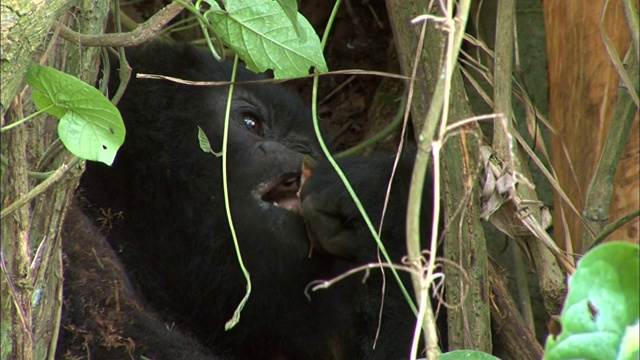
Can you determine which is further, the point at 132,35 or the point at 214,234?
the point at 214,234

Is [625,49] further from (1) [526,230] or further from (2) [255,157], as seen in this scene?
(2) [255,157]

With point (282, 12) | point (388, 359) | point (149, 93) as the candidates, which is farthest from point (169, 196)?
point (282, 12)

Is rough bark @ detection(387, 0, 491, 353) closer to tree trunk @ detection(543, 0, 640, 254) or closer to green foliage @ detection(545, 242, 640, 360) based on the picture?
tree trunk @ detection(543, 0, 640, 254)

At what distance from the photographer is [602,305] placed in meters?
1.01

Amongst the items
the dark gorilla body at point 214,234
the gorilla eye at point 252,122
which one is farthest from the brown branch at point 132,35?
the gorilla eye at point 252,122

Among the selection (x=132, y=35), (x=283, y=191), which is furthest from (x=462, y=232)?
(x=283, y=191)

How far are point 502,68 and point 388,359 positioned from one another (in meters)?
0.79

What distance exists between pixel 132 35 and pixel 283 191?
1.11 m

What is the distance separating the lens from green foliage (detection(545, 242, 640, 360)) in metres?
1.00

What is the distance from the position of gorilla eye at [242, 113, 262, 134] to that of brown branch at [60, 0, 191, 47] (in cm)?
120

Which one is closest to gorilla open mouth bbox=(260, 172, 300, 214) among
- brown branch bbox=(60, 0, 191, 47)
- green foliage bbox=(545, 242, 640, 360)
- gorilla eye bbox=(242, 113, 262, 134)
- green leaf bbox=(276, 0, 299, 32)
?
gorilla eye bbox=(242, 113, 262, 134)

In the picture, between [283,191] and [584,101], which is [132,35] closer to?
[283,191]

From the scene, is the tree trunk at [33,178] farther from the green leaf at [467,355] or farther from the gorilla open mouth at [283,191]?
the gorilla open mouth at [283,191]

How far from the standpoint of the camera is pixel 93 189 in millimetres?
2398
